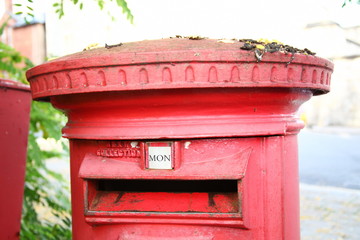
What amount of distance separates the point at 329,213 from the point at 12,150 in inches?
137

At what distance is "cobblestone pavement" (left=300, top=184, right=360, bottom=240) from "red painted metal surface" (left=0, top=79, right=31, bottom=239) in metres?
2.52

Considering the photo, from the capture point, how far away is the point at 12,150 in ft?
6.97

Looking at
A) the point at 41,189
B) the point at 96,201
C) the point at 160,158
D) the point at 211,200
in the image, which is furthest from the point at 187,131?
the point at 41,189

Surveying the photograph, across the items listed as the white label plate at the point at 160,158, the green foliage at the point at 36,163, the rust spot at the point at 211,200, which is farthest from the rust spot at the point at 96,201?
the green foliage at the point at 36,163

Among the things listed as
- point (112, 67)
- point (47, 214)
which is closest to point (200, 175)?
point (112, 67)

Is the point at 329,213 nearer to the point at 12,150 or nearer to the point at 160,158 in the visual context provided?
the point at 12,150

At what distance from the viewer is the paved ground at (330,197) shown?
12.1ft

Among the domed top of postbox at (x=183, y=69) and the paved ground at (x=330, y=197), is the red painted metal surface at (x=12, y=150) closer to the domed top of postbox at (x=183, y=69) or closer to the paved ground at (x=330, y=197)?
the domed top of postbox at (x=183, y=69)

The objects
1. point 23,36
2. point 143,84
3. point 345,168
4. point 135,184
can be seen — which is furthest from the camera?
point 23,36

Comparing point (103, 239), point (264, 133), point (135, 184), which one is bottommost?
point (103, 239)

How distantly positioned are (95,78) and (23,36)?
23.9 meters

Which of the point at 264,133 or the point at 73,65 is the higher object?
the point at 73,65

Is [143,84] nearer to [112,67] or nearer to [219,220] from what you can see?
[112,67]

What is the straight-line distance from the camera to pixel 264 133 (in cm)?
104
